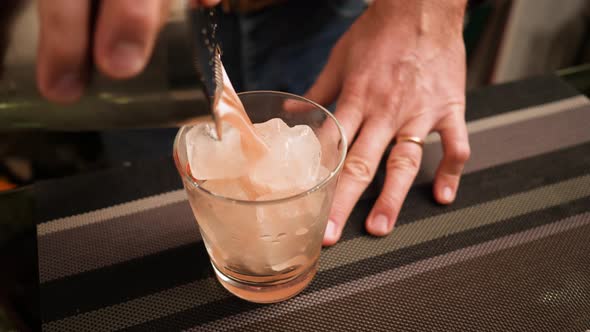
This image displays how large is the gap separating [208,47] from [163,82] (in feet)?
0.18

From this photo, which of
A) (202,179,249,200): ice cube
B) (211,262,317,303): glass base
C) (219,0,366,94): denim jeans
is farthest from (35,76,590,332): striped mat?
(219,0,366,94): denim jeans

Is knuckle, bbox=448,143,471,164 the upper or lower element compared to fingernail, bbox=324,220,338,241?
upper

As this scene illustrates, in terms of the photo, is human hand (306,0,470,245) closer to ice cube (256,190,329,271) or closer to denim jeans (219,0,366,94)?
ice cube (256,190,329,271)

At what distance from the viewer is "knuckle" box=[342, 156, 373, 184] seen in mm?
747

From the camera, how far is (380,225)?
2.33 ft

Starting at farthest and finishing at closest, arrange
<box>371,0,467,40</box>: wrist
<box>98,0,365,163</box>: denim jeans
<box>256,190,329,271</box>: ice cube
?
<box>98,0,365,163</box>: denim jeans
<box>371,0,467,40</box>: wrist
<box>256,190,329,271</box>: ice cube

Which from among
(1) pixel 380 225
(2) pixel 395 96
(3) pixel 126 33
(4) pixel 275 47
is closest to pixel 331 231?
(1) pixel 380 225

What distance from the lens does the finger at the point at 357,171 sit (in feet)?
2.32

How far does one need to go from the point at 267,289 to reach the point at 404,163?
0.98 feet

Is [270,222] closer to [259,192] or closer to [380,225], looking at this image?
→ [259,192]

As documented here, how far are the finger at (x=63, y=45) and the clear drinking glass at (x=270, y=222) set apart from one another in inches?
6.0

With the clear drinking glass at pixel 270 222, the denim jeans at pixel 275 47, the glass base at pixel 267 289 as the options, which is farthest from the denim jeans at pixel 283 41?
the glass base at pixel 267 289

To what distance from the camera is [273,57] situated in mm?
1220

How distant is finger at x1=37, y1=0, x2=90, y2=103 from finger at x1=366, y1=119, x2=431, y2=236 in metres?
0.43
